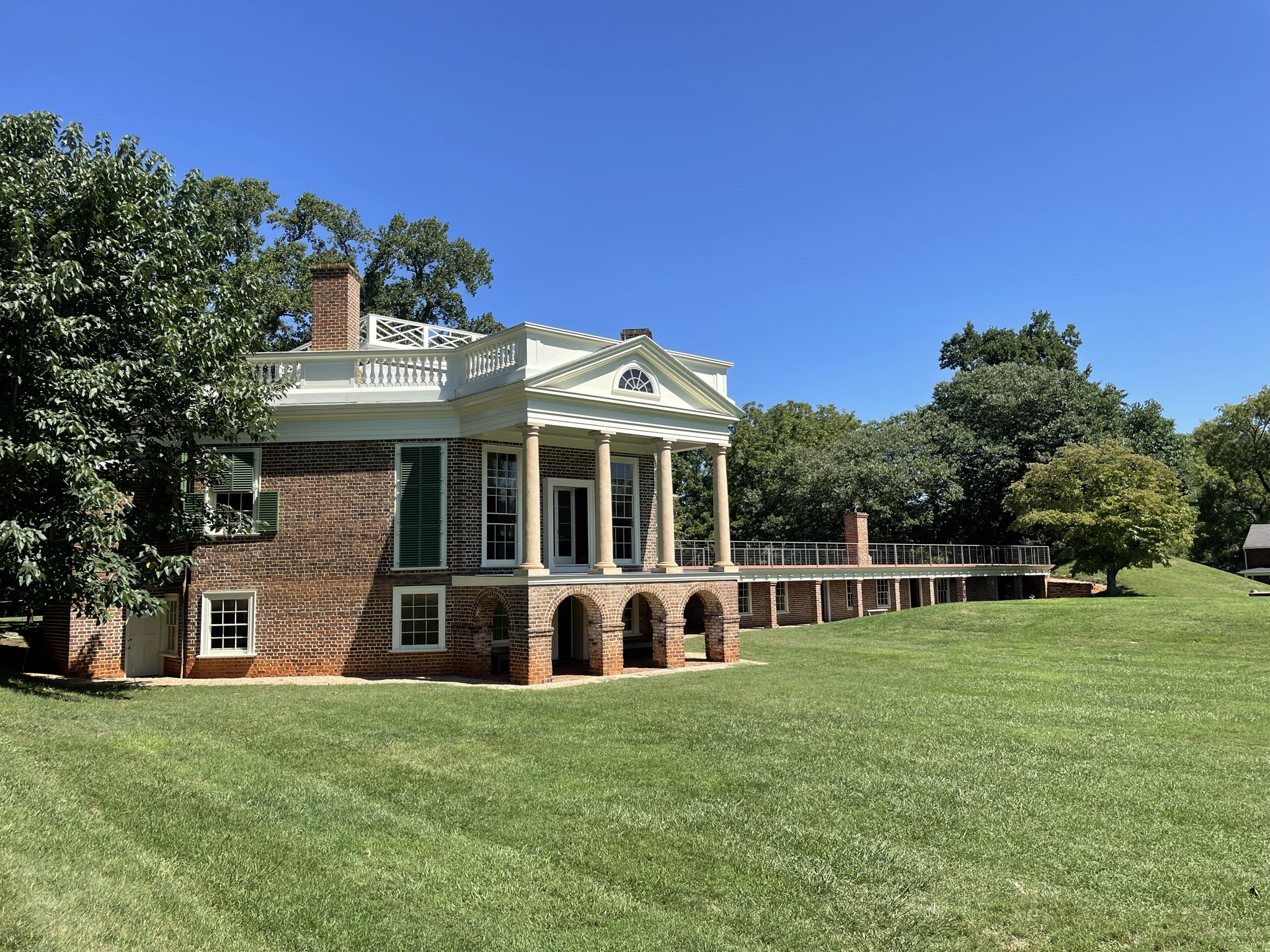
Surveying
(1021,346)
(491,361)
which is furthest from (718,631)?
(1021,346)

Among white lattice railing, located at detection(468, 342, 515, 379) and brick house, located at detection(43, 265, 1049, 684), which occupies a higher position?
white lattice railing, located at detection(468, 342, 515, 379)

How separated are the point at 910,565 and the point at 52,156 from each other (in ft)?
104

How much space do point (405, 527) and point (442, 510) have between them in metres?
0.79

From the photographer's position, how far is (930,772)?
7949 mm

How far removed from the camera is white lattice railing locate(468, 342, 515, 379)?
16688mm

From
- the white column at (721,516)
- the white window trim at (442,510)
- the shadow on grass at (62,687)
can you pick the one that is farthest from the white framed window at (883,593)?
the shadow on grass at (62,687)

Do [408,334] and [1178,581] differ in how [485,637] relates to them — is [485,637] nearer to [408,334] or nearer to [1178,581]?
[408,334]

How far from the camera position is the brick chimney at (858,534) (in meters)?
34.2

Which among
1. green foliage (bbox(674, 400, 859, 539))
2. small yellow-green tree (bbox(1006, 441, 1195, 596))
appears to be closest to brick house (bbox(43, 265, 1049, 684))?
small yellow-green tree (bbox(1006, 441, 1195, 596))

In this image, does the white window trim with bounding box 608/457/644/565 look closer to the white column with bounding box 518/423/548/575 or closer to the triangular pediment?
the triangular pediment

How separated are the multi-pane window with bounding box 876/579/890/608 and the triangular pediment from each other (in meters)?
18.8

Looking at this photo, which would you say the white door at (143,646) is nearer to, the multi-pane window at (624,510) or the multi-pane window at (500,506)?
→ the multi-pane window at (500,506)

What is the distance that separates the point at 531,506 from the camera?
15.8 m

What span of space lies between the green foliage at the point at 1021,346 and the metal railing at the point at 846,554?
1776 centimetres
